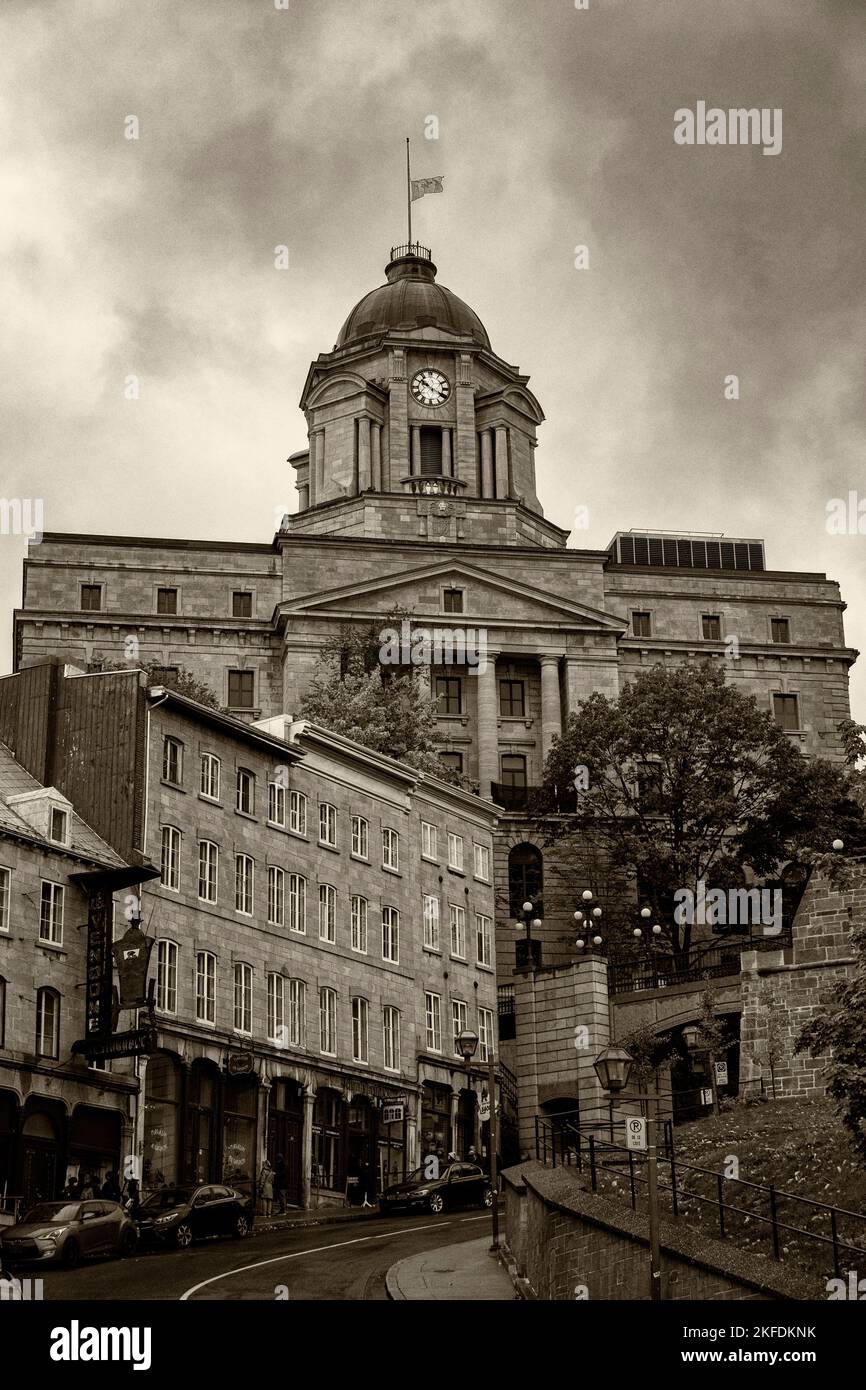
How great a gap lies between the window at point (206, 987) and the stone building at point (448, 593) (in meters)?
30.0

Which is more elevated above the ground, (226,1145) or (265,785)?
(265,785)

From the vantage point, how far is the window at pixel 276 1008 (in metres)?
55.9

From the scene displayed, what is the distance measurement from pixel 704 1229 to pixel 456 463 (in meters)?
76.1

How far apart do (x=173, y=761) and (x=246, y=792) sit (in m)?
3.60

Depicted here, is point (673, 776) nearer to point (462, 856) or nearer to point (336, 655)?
point (462, 856)

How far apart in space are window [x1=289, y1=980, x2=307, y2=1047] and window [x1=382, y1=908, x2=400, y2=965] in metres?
5.31

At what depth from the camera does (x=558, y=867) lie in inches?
3258

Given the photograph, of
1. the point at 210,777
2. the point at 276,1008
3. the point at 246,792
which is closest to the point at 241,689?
the point at 246,792

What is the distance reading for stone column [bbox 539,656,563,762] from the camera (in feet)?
308

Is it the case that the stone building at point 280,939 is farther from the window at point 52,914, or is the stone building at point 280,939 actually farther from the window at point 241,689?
the window at point 241,689

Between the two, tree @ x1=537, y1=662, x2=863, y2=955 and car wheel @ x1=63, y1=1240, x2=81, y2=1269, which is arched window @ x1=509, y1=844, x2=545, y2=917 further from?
car wheel @ x1=63, y1=1240, x2=81, y2=1269

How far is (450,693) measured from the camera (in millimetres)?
94562
